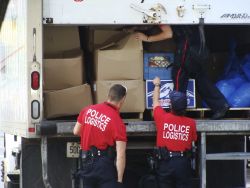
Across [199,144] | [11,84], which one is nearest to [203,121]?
[199,144]

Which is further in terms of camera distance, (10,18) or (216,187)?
(10,18)

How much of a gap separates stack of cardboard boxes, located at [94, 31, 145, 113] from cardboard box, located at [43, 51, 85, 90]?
0.18 meters

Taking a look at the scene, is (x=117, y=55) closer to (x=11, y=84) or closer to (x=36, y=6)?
(x=36, y=6)

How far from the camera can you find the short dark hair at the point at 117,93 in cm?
559

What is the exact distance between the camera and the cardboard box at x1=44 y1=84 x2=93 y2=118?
19.6 ft

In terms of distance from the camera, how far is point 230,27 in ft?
22.1

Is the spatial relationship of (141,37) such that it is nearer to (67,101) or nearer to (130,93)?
(130,93)

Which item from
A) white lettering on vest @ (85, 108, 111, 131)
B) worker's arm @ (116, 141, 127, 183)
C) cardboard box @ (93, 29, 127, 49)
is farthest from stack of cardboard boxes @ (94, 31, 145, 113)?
worker's arm @ (116, 141, 127, 183)

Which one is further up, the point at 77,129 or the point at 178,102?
Result: the point at 178,102

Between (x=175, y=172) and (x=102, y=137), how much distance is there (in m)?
0.73

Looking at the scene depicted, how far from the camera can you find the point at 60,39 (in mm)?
6195

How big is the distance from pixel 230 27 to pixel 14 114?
227cm

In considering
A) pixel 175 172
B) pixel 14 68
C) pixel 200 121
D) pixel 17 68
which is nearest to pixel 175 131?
pixel 200 121

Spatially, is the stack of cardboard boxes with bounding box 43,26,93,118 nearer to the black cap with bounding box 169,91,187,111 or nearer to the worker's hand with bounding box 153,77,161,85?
the worker's hand with bounding box 153,77,161,85
